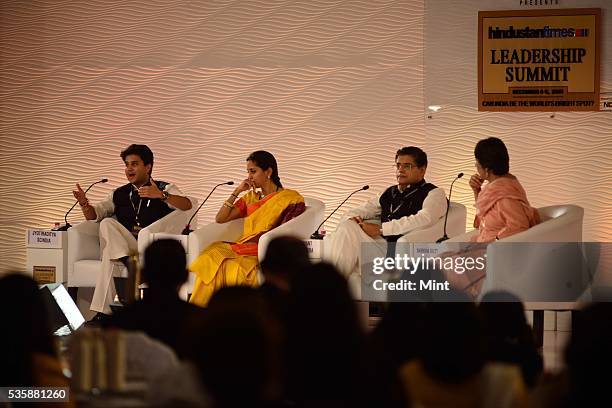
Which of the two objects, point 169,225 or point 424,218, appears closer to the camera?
point 424,218

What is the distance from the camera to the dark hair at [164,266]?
340 centimetres

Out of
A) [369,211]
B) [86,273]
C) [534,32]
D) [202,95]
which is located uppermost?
→ [534,32]

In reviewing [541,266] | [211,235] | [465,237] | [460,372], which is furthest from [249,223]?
[460,372]

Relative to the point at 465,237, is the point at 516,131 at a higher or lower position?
higher

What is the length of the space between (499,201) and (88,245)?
3284 mm

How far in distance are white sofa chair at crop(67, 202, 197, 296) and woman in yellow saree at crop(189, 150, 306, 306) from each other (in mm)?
401

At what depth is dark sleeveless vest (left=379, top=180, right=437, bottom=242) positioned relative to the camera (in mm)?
7223

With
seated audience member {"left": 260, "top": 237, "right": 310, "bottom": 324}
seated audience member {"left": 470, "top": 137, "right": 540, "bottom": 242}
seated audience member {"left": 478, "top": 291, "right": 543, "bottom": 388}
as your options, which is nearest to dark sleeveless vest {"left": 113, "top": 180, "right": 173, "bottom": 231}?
seated audience member {"left": 470, "top": 137, "right": 540, "bottom": 242}

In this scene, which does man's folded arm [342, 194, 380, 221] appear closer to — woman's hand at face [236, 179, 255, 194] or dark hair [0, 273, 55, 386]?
woman's hand at face [236, 179, 255, 194]

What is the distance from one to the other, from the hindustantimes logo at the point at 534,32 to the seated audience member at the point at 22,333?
6.34 metres

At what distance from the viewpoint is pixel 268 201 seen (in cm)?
739

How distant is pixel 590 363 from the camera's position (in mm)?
2133

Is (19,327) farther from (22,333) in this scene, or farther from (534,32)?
(534,32)

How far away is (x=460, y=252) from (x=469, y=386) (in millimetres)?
4336
